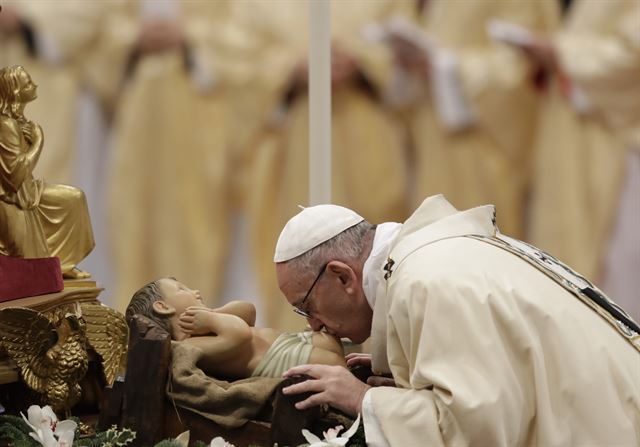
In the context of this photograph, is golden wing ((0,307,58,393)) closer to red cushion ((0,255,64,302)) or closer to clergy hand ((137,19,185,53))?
red cushion ((0,255,64,302))

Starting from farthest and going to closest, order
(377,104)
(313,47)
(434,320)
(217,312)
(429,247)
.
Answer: (377,104)
(313,47)
(217,312)
(429,247)
(434,320)

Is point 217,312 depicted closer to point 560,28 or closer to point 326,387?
point 326,387

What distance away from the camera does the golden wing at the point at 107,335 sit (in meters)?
3.99

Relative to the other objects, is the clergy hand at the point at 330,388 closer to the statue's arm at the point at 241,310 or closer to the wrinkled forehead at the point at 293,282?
the wrinkled forehead at the point at 293,282

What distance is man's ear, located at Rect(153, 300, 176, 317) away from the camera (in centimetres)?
358

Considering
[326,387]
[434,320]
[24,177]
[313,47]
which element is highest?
[313,47]

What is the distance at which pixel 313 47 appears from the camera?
6.48 metres

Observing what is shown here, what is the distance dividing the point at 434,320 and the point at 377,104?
4.03 metres

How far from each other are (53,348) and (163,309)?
0.44 meters

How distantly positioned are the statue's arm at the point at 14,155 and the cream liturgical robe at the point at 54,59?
10.5 ft

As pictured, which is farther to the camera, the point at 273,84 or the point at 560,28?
the point at 273,84

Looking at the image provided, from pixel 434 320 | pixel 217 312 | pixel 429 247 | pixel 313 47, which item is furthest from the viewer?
pixel 313 47

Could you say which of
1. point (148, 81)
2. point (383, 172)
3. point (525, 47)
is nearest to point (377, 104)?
point (383, 172)

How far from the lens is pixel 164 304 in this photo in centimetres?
360
